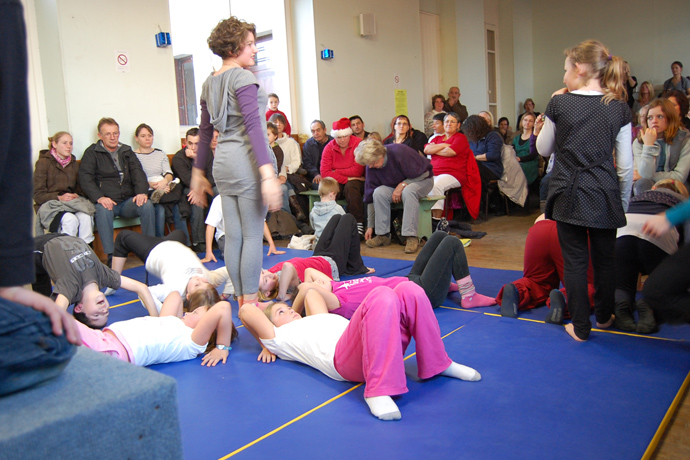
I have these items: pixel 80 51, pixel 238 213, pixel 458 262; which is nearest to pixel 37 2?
pixel 80 51

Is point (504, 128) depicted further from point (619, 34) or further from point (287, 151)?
point (287, 151)

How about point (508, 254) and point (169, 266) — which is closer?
point (169, 266)

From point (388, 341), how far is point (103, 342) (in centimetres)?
121

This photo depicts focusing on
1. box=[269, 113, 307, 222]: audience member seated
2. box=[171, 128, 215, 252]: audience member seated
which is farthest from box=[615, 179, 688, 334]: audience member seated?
box=[269, 113, 307, 222]: audience member seated

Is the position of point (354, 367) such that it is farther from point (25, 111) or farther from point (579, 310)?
point (25, 111)

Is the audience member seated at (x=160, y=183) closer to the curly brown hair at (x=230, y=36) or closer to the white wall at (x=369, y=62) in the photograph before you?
the white wall at (x=369, y=62)

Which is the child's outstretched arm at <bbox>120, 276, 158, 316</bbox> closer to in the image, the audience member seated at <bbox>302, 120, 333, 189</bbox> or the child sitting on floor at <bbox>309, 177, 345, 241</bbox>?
the child sitting on floor at <bbox>309, 177, 345, 241</bbox>

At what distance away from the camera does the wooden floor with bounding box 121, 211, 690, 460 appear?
1718mm

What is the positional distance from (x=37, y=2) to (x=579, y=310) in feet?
18.5

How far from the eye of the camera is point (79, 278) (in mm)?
2877

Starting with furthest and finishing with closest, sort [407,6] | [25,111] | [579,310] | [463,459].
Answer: [407,6] → [579,310] → [463,459] → [25,111]

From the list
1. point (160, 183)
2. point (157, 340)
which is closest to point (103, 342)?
point (157, 340)

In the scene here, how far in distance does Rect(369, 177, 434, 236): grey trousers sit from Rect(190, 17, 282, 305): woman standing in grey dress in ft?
9.49

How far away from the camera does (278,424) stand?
191 centimetres
